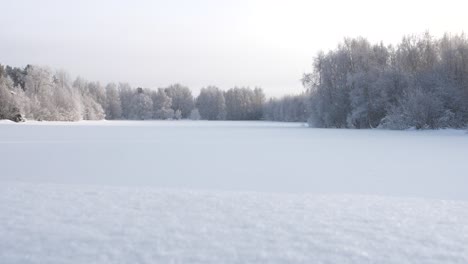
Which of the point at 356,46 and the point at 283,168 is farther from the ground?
the point at 356,46

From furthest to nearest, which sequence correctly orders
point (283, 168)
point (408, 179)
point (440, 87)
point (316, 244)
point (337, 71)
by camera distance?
point (337, 71) < point (440, 87) < point (283, 168) < point (408, 179) < point (316, 244)

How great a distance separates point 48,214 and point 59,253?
160 centimetres

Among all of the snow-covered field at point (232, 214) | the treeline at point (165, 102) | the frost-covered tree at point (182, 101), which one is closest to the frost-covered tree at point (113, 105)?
the treeline at point (165, 102)

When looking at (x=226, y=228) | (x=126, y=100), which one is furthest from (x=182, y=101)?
(x=226, y=228)

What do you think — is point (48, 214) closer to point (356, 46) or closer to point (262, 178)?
point (262, 178)

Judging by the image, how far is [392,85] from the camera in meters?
36.9

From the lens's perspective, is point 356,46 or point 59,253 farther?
point 356,46

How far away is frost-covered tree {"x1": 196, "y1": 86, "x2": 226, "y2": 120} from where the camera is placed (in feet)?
346

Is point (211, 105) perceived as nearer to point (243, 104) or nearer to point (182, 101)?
point (182, 101)

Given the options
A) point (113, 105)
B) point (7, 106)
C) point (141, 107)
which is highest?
→ point (113, 105)

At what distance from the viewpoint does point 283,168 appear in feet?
33.3

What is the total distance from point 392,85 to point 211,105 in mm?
73266

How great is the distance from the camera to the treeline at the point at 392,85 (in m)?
32.1

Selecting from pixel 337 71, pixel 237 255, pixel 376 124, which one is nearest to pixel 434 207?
pixel 237 255
